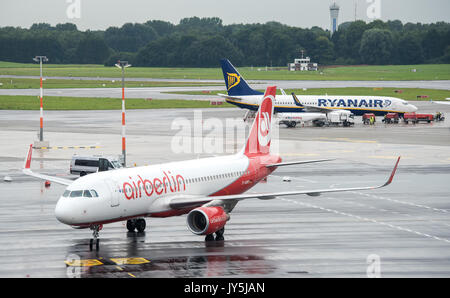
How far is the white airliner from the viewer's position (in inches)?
1286

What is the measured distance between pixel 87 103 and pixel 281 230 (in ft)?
357

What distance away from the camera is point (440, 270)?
3034 cm

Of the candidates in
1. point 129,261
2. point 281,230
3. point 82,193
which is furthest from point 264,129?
point 129,261

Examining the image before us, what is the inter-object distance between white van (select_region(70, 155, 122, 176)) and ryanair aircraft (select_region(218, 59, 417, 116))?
55506mm

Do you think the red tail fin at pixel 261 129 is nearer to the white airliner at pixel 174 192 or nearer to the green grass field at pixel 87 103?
the white airliner at pixel 174 192

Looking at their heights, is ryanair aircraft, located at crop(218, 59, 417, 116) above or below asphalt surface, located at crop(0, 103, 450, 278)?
above

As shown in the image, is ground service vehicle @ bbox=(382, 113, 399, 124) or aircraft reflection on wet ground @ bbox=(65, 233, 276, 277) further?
ground service vehicle @ bbox=(382, 113, 399, 124)

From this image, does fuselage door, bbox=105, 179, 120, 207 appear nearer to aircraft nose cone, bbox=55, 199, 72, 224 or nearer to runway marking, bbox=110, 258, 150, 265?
aircraft nose cone, bbox=55, 199, 72, 224

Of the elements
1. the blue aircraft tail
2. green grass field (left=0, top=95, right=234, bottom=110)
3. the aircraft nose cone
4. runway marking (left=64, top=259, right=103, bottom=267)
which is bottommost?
runway marking (left=64, top=259, right=103, bottom=267)

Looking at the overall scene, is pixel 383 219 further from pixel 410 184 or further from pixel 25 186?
pixel 25 186

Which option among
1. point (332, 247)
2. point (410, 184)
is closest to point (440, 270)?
point (332, 247)

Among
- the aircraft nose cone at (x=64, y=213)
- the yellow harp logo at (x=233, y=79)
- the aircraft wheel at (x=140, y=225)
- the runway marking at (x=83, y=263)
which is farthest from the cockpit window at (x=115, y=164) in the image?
the yellow harp logo at (x=233, y=79)

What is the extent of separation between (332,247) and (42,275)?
13.9 metres

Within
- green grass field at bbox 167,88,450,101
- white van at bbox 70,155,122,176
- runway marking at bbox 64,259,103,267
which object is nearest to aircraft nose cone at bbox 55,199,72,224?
runway marking at bbox 64,259,103,267
